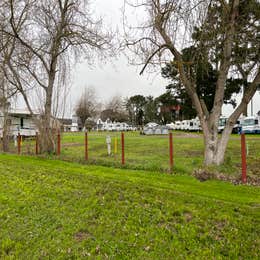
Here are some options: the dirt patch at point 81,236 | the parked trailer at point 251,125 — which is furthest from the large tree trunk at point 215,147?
the parked trailer at point 251,125

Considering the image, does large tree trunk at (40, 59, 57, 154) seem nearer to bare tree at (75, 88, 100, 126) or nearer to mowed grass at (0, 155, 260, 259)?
mowed grass at (0, 155, 260, 259)

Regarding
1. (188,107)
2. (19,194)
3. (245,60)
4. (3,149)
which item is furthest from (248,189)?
(188,107)

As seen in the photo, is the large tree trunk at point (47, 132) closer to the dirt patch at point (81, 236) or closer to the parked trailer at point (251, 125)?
the dirt patch at point (81, 236)

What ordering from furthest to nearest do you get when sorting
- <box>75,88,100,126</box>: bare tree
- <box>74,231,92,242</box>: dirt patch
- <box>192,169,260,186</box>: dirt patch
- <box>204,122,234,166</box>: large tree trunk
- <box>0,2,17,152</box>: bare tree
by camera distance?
<box>75,88,100,126</box>: bare tree → <box>0,2,17,152</box>: bare tree → <box>204,122,234,166</box>: large tree trunk → <box>192,169,260,186</box>: dirt patch → <box>74,231,92,242</box>: dirt patch

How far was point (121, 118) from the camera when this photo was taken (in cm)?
6856

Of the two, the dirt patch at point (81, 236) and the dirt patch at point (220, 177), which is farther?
the dirt patch at point (220, 177)

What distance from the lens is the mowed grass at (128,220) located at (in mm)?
2590

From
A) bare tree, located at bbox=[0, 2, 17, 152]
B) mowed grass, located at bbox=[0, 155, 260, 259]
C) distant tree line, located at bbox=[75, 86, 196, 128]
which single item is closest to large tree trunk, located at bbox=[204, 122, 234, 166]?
mowed grass, located at bbox=[0, 155, 260, 259]

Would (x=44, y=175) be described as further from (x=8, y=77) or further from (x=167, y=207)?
(x=8, y=77)

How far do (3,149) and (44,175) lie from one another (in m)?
8.38

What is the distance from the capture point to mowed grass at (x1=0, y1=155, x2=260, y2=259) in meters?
2.59

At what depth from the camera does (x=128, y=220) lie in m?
3.31

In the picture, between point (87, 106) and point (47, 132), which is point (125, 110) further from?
point (47, 132)

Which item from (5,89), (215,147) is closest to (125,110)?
(5,89)
